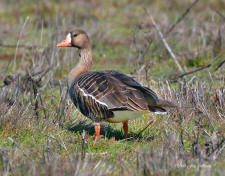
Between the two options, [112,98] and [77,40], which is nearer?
[112,98]

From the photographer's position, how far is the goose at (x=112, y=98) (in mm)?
4969

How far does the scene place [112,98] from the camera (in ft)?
16.6

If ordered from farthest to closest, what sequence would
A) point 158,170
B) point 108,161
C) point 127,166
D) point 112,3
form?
point 112,3 → point 108,161 → point 127,166 → point 158,170

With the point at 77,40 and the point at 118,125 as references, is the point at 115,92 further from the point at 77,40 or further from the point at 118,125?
the point at 77,40

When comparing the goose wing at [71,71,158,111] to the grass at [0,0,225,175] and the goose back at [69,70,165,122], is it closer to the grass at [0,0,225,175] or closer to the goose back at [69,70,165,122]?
the goose back at [69,70,165,122]

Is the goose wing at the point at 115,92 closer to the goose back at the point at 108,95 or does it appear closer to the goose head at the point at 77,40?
the goose back at the point at 108,95

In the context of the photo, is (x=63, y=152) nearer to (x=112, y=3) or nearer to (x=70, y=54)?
(x=70, y=54)

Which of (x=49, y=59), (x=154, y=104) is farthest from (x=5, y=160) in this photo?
(x=49, y=59)

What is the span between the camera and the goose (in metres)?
4.97

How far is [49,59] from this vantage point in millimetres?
8406

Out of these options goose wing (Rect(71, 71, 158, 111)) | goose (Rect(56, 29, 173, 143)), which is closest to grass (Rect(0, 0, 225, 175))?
goose (Rect(56, 29, 173, 143))

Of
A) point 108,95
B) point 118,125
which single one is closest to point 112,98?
point 108,95

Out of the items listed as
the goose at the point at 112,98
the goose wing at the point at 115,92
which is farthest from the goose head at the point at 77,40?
the goose wing at the point at 115,92

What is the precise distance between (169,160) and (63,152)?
126 cm
